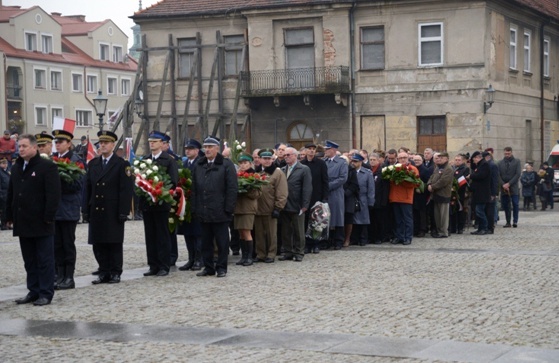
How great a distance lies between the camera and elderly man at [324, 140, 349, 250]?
2038 cm

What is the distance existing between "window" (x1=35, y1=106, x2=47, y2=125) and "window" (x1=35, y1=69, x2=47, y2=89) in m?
1.48

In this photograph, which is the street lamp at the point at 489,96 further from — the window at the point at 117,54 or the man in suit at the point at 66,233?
the window at the point at 117,54

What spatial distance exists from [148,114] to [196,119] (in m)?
2.20

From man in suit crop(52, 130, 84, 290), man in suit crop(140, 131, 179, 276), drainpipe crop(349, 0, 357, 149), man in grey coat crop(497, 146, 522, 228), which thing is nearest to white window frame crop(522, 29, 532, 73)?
drainpipe crop(349, 0, 357, 149)

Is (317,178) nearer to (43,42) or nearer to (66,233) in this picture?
(66,233)

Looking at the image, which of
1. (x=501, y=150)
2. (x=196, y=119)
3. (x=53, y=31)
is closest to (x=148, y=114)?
(x=196, y=119)

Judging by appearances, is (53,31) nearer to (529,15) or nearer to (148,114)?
(148,114)

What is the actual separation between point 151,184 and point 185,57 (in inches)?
1091

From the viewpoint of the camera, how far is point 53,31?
7981cm

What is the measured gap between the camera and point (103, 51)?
86812mm

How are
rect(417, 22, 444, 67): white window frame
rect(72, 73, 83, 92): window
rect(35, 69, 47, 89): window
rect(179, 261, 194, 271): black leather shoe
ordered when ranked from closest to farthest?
1. rect(179, 261, 194, 271): black leather shoe
2. rect(417, 22, 444, 67): white window frame
3. rect(35, 69, 47, 89): window
4. rect(72, 73, 83, 92): window

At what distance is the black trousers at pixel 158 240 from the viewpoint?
16.1 meters

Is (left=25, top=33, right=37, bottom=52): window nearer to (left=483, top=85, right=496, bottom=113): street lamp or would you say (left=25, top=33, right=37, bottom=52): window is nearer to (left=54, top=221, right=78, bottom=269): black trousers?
(left=483, top=85, right=496, bottom=113): street lamp

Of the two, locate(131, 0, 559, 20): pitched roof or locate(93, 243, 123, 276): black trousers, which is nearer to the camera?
locate(93, 243, 123, 276): black trousers
